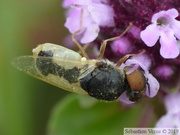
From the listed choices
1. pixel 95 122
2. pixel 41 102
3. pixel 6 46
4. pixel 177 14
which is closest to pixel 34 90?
pixel 41 102

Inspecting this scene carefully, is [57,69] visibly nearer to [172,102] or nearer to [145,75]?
[145,75]

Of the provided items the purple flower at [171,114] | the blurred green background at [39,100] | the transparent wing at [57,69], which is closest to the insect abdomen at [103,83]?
the transparent wing at [57,69]

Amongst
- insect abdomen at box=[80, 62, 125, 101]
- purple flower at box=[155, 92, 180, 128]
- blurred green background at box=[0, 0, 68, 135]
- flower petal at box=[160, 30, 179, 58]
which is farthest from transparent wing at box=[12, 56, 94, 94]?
blurred green background at box=[0, 0, 68, 135]

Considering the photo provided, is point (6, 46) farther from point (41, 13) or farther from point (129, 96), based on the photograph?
point (129, 96)

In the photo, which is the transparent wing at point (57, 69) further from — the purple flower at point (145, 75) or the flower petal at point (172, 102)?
the flower petal at point (172, 102)

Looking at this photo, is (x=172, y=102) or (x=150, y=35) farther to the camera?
(x=172, y=102)

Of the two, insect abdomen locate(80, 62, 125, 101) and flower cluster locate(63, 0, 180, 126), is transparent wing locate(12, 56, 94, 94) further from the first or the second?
flower cluster locate(63, 0, 180, 126)

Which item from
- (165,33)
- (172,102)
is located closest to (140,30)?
(165,33)
